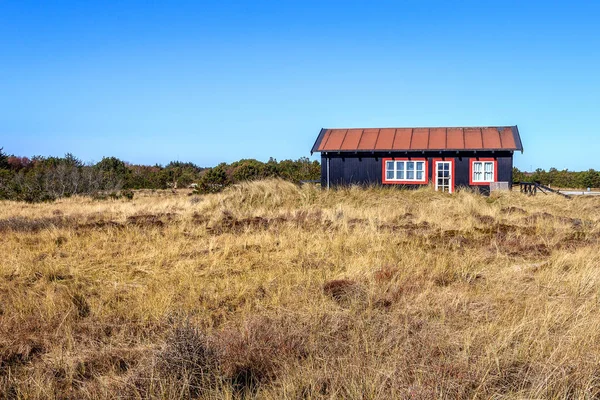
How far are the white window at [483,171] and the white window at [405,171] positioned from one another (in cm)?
235

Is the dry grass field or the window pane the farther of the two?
the window pane

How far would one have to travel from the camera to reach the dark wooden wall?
23.3 meters

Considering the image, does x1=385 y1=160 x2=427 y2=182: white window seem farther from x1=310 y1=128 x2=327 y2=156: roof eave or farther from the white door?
x1=310 y1=128 x2=327 y2=156: roof eave

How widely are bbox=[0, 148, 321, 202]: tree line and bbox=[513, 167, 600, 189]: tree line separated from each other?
21.3m

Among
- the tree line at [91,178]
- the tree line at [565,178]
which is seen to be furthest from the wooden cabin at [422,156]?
the tree line at [565,178]

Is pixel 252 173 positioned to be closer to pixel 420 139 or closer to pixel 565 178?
pixel 420 139

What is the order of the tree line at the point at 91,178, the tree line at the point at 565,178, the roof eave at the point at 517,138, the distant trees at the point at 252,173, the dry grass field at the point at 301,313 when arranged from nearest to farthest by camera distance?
the dry grass field at the point at 301,313
the roof eave at the point at 517,138
the tree line at the point at 91,178
the distant trees at the point at 252,173
the tree line at the point at 565,178

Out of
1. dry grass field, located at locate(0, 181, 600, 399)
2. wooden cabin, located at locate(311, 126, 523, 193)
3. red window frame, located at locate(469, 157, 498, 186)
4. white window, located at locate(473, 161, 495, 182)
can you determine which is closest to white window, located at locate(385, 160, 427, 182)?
wooden cabin, located at locate(311, 126, 523, 193)

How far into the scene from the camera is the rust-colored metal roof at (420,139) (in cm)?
2327

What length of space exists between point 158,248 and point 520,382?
6.57 metres

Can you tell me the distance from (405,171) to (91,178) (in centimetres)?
1865

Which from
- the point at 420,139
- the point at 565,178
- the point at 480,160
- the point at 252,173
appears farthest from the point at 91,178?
the point at 565,178

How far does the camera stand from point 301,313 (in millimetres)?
4895

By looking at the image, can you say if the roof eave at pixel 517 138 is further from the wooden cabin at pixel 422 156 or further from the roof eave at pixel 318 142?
the roof eave at pixel 318 142
